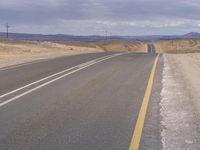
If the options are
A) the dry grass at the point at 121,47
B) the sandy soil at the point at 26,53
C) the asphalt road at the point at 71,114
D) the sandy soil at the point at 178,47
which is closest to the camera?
the asphalt road at the point at 71,114

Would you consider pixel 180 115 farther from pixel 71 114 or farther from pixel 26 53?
pixel 26 53

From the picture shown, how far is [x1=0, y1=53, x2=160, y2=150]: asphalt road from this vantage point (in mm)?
7617

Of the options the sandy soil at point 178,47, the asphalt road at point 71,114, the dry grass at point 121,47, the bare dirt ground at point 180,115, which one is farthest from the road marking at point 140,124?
the dry grass at point 121,47

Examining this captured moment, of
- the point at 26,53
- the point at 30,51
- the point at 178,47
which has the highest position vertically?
the point at 178,47

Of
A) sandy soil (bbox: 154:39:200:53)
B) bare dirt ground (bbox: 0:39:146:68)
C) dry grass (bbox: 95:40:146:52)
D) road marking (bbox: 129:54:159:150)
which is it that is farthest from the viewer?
dry grass (bbox: 95:40:146:52)

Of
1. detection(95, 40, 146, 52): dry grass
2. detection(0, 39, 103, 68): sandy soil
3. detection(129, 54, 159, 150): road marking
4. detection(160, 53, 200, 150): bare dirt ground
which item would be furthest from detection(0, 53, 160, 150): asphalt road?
detection(95, 40, 146, 52): dry grass

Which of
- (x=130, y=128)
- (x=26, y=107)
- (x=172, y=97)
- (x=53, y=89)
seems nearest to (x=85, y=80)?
(x=53, y=89)

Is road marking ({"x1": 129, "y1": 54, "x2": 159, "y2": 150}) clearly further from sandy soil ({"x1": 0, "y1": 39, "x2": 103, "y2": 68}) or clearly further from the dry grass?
the dry grass

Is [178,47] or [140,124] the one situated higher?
[178,47]

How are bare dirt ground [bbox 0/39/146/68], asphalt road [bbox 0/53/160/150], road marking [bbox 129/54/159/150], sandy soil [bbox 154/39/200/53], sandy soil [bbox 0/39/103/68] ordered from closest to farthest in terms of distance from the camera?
1. road marking [bbox 129/54/159/150]
2. asphalt road [bbox 0/53/160/150]
3. sandy soil [bbox 0/39/103/68]
4. bare dirt ground [bbox 0/39/146/68]
5. sandy soil [bbox 154/39/200/53]

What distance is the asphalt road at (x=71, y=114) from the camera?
7.62 metres

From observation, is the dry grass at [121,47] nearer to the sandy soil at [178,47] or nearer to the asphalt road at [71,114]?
the sandy soil at [178,47]

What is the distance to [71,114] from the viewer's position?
33.4 feet

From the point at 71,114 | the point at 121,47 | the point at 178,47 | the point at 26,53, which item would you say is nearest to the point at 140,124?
the point at 71,114
